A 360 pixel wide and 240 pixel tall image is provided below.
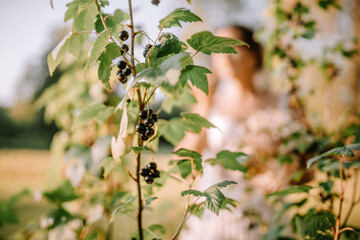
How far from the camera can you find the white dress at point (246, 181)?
1858 millimetres

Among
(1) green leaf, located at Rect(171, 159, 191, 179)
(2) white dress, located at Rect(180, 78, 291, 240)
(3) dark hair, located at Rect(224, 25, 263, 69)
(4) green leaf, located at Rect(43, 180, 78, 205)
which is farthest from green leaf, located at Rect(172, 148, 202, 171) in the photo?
(3) dark hair, located at Rect(224, 25, 263, 69)

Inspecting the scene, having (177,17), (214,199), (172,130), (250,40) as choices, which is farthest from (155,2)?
(250,40)

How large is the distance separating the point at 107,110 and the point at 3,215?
1040mm


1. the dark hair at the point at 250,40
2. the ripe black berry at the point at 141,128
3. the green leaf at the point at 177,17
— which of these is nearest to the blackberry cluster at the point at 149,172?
the ripe black berry at the point at 141,128

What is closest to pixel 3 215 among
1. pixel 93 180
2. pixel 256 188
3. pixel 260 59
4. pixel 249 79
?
pixel 93 180

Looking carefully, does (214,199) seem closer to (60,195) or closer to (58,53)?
(58,53)

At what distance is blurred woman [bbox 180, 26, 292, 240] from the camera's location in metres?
1.87

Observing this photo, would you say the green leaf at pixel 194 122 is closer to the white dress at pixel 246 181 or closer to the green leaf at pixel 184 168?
the green leaf at pixel 184 168

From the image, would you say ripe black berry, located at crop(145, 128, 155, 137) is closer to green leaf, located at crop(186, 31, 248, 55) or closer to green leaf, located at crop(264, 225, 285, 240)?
green leaf, located at crop(186, 31, 248, 55)

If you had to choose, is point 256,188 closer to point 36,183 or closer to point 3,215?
point 3,215

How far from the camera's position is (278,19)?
1413mm

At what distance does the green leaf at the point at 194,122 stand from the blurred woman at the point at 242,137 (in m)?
0.98

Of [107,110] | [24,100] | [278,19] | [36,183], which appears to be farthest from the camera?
[24,100]

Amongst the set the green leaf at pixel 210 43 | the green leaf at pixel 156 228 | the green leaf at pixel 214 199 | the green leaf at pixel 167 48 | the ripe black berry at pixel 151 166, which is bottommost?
the green leaf at pixel 156 228
